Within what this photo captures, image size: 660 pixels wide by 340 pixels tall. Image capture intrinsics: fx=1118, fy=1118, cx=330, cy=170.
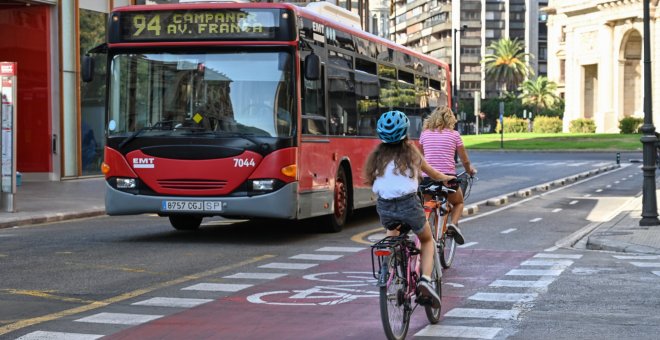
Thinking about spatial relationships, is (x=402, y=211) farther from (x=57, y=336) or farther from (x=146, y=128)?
(x=146, y=128)

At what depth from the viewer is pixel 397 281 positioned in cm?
784

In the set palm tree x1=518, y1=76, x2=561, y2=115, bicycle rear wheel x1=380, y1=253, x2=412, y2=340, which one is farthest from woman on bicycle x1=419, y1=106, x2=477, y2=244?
palm tree x1=518, y1=76, x2=561, y2=115

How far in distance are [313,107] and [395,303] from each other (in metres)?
8.64

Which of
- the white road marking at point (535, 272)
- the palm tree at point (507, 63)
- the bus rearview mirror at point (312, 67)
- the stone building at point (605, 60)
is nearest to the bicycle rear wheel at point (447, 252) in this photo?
the white road marking at point (535, 272)

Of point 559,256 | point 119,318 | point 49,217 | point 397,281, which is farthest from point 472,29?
point 397,281

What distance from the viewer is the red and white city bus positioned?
1514cm

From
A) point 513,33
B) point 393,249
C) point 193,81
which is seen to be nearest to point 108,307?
point 393,249

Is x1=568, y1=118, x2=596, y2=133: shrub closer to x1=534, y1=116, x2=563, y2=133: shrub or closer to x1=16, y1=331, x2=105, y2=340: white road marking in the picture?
x1=534, y1=116, x2=563, y2=133: shrub

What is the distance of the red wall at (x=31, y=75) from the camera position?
109 ft

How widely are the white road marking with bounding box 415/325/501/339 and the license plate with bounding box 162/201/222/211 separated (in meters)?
6.88

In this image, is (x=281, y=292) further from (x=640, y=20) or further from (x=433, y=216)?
(x=640, y=20)

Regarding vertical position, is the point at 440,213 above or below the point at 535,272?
above

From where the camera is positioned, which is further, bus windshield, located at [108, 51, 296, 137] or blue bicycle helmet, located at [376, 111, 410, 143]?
bus windshield, located at [108, 51, 296, 137]

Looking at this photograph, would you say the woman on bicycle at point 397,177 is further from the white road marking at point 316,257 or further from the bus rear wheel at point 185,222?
the bus rear wheel at point 185,222
